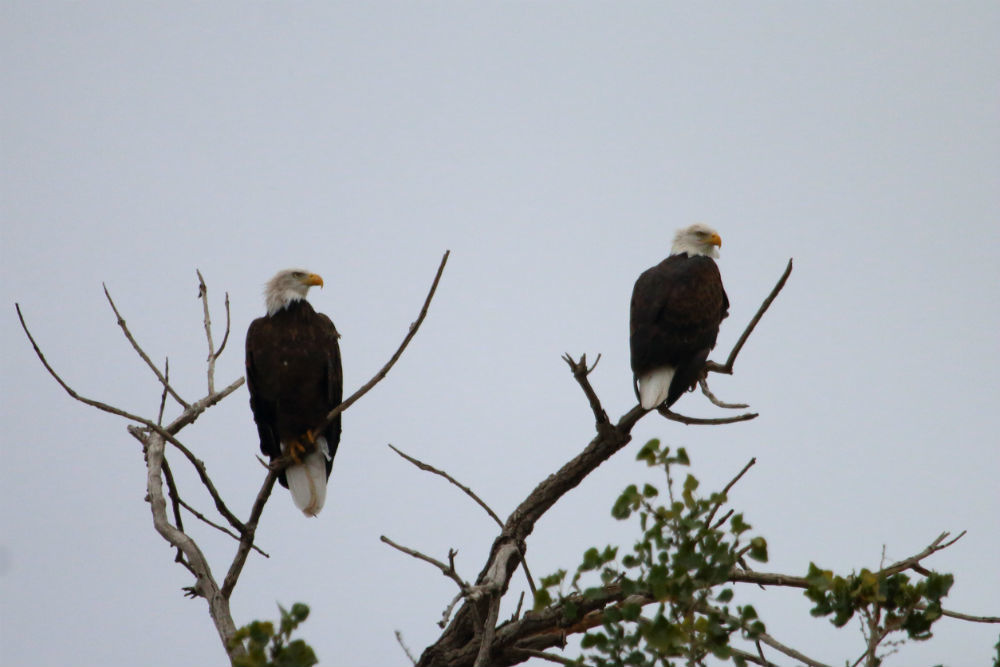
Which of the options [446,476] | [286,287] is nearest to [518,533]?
[446,476]

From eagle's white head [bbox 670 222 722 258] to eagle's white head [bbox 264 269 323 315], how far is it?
198 centimetres

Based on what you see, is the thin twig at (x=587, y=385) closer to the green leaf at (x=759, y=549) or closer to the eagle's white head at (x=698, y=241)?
the green leaf at (x=759, y=549)

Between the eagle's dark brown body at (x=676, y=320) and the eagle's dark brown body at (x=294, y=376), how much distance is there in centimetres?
152

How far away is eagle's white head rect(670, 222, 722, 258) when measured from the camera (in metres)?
5.91

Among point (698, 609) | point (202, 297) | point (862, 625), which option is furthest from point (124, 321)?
point (862, 625)

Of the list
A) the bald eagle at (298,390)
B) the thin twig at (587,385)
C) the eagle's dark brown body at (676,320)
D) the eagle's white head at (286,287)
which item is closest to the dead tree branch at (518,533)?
the thin twig at (587,385)

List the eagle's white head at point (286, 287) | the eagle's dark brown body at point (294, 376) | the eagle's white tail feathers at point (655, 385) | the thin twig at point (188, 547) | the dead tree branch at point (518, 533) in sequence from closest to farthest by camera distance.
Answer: the thin twig at point (188, 547) < the dead tree branch at point (518, 533) < the eagle's white tail feathers at point (655, 385) < the eagle's dark brown body at point (294, 376) < the eagle's white head at point (286, 287)

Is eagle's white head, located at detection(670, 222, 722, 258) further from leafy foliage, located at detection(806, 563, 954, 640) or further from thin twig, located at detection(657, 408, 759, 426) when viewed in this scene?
leafy foliage, located at detection(806, 563, 954, 640)

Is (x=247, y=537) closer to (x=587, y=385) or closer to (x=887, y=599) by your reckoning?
(x=587, y=385)

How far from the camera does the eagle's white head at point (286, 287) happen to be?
569 cm

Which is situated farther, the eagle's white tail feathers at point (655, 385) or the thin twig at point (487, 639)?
the eagle's white tail feathers at point (655, 385)

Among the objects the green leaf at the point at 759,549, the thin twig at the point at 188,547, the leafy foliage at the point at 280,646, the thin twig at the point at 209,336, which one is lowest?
the leafy foliage at the point at 280,646

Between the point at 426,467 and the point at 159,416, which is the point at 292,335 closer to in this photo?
the point at 159,416

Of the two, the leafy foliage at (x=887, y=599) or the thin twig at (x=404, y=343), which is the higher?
the thin twig at (x=404, y=343)
